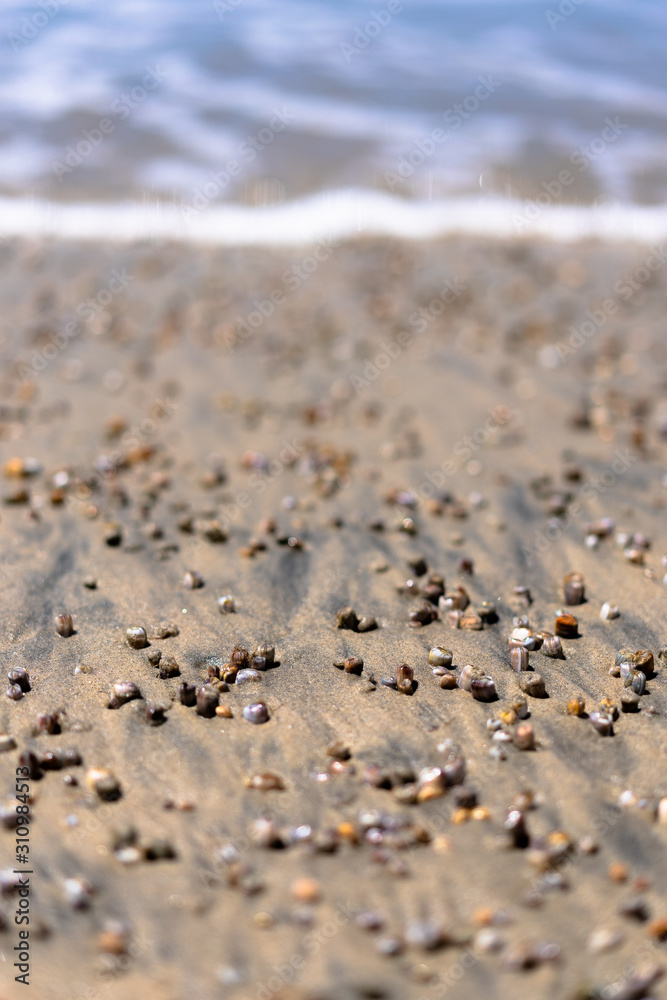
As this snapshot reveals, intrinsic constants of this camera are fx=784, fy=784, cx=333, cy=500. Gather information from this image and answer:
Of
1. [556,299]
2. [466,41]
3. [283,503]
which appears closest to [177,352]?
[283,503]

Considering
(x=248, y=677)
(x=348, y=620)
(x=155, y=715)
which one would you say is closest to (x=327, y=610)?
(x=348, y=620)

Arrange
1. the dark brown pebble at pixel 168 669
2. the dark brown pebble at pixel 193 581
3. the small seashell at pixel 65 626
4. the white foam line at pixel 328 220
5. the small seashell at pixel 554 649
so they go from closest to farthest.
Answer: the dark brown pebble at pixel 168 669 → the small seashell at pixel 554 649 → the small seashell at pixel 65 626 → the dark brown pebble at pixel 193 581 → the white foam line at pixel 328 220

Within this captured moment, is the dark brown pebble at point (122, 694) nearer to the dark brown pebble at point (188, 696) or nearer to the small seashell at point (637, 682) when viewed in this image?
the dark brown pebble at point (188, 696)

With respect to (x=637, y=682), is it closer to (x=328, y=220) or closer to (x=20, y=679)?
(x=20, y=679)

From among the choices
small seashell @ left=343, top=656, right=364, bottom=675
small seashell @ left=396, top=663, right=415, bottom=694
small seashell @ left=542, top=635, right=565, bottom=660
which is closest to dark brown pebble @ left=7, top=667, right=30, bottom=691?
small seashell @ left=343, top=656, right=364, bottom=675

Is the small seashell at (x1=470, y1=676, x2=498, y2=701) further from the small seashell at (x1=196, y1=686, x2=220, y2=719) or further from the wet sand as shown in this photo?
the small seashell at (x1=196, y1=686, x2=220, y2=719)

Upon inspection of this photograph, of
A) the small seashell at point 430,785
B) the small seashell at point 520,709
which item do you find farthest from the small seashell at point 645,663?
the small seashell at point 430,785
